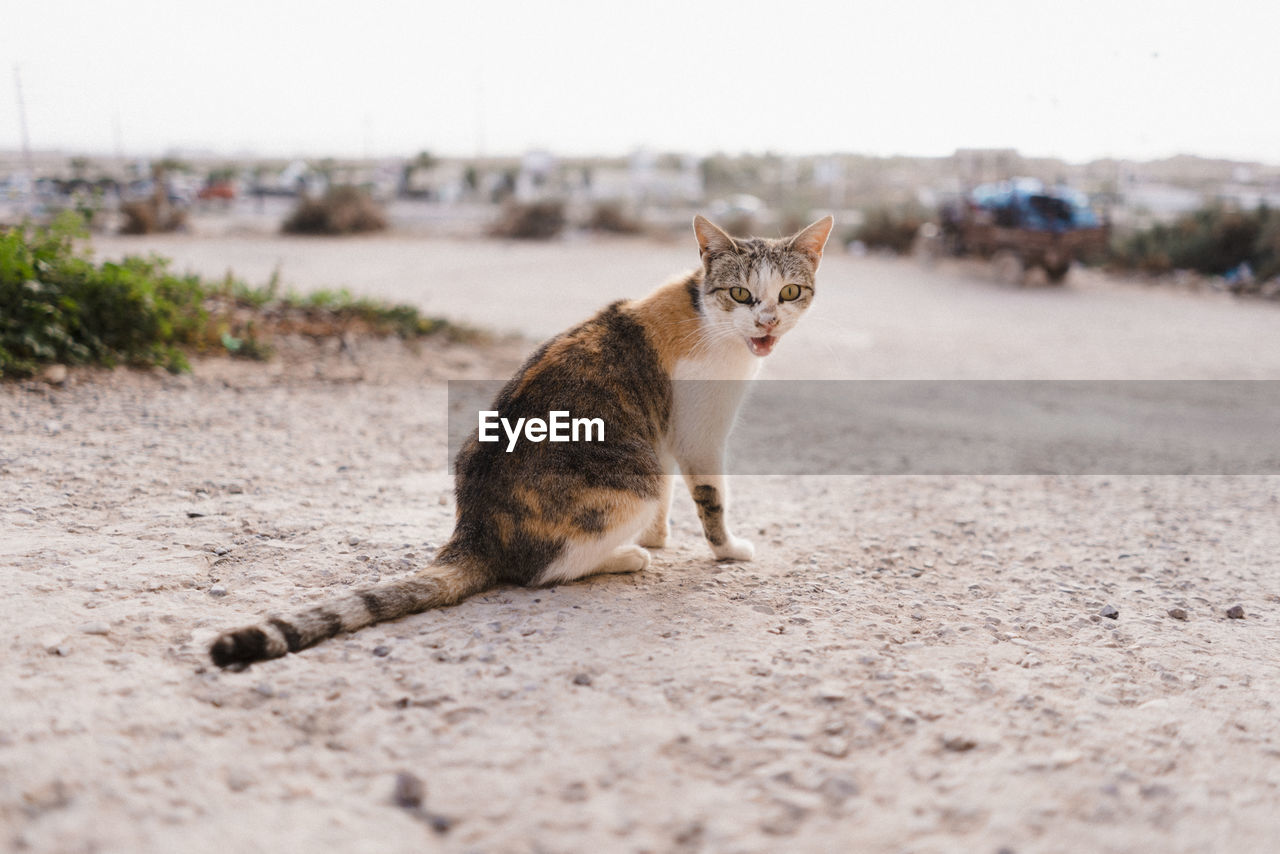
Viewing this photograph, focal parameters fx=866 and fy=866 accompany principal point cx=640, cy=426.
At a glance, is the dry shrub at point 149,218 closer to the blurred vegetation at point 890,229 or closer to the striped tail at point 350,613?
the blurred vegetation at point 890,229

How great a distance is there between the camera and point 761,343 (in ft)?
12.8

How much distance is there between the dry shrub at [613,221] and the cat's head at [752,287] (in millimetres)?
18891

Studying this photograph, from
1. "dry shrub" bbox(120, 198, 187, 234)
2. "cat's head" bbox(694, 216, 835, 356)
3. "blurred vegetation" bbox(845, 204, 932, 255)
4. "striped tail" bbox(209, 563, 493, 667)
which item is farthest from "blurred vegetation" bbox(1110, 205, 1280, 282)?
"dry shrub" bbox(120, 198, 187, 234)

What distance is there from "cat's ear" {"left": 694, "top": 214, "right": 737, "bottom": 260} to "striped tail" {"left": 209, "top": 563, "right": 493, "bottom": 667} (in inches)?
71.7

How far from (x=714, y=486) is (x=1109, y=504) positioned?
10.2 ft

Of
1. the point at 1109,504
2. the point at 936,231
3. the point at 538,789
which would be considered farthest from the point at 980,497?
the point at 936,231

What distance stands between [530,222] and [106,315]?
15737 millimetres

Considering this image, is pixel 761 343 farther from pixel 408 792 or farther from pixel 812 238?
pixel 408 792

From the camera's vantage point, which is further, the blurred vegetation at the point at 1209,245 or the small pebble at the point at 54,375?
the blurred vegetation at the point at 1209,245

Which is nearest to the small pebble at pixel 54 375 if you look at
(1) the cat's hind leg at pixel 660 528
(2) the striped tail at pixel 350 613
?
(2) the striped tail at pixel 350 613

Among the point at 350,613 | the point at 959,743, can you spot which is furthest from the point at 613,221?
the point at 959,743

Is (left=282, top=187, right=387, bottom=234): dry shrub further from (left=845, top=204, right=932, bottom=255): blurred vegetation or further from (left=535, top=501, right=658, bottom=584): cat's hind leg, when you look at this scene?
(left=535, top=501, right=658, bottom=584): cat's hind leg

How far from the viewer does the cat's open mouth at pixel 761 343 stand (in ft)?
→ 12.8

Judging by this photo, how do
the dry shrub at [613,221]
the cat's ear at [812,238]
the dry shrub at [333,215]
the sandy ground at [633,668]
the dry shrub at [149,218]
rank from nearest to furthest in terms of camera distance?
the sandy ground at [633,668] < the cat's ear at [812,238] < the dry shrub at [149,218] < the dry shrub at [333,215] < the dry shrub at [613,221]
